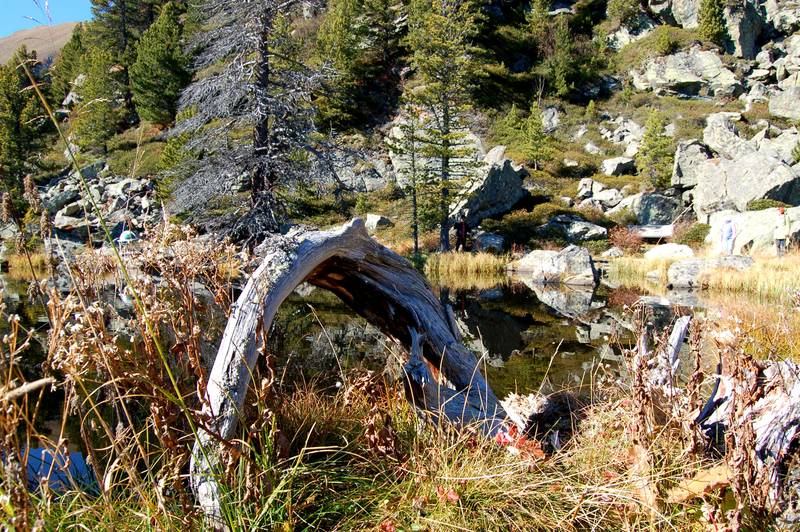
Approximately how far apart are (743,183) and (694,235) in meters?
3.70

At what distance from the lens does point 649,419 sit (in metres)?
2.25

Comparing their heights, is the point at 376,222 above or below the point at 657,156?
below

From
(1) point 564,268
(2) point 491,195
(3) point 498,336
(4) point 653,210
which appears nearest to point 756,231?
(4) point 653,210

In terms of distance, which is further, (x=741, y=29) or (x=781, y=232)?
(x=741, y=29)

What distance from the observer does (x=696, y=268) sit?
15219 mm

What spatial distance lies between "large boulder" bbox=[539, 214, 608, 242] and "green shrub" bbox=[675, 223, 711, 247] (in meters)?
3.01

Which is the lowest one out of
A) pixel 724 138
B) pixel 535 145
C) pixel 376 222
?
pixel 376 222

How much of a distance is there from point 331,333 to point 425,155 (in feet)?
50.9

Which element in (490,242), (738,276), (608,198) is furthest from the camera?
(608,198)

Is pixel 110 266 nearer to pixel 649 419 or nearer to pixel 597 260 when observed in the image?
pixel 649 419

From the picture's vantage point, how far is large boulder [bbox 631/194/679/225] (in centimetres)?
2434

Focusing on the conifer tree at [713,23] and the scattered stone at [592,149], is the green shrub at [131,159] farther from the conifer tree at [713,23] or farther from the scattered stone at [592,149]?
the conifer tree at [713,23]

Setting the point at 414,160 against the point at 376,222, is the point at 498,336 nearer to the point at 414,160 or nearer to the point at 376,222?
the point at 414,160

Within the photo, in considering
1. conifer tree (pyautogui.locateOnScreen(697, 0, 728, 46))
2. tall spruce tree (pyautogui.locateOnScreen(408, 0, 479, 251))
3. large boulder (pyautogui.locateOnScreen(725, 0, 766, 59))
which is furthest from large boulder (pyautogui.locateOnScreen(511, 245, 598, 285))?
large boulder (pyautogui.locateOnScreen(725, 0, 766, 59))
